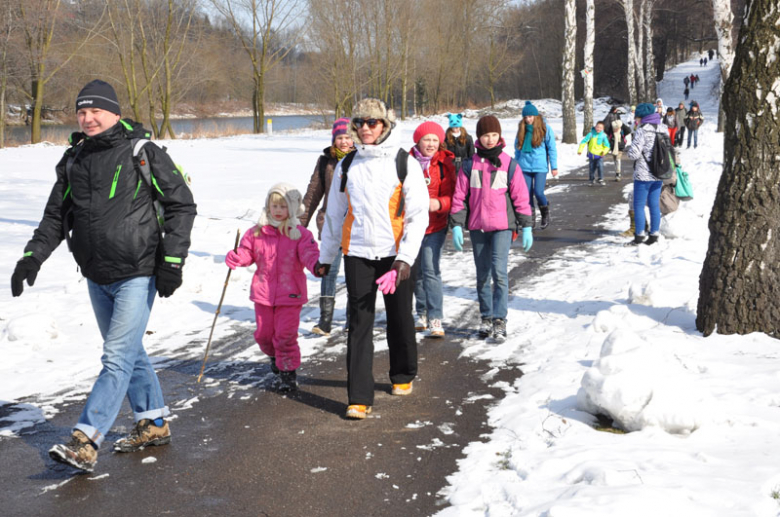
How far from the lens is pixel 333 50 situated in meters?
50.8

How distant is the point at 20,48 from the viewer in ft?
128

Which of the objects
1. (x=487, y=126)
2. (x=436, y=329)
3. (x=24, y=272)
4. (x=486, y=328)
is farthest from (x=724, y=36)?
(x=24, y=272)

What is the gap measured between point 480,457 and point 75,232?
2.64 metres

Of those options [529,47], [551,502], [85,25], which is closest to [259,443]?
[551,502]

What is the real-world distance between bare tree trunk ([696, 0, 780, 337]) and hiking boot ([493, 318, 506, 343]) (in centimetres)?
174

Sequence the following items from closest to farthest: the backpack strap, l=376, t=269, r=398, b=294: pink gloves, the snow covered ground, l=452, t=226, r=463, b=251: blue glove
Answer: the snow covered ground, l=376, t=269, r=398, b=294: pink gloves, the backpack strap, l=452, t=226, r=463, b=251: blue glove

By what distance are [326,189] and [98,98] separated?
319 cm

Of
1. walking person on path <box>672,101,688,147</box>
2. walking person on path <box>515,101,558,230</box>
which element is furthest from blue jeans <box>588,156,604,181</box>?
walking person on path <box>672,101,688,147</box>

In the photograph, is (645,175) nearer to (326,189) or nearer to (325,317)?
(326,189)

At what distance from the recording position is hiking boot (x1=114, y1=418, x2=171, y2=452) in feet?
14.7

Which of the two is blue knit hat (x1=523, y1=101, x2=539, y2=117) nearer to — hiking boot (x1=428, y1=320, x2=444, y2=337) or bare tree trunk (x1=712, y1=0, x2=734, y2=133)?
hiking boot (x1=428, y1=320, x2=444, y2=337)

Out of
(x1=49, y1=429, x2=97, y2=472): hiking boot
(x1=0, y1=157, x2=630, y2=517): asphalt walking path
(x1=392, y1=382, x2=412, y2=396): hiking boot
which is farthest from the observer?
(x1=392, y1=382, x2=412, y2=396): hiking boot

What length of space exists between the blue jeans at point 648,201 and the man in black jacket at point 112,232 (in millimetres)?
7693

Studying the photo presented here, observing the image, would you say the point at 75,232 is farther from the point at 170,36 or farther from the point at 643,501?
the point at 170,36
